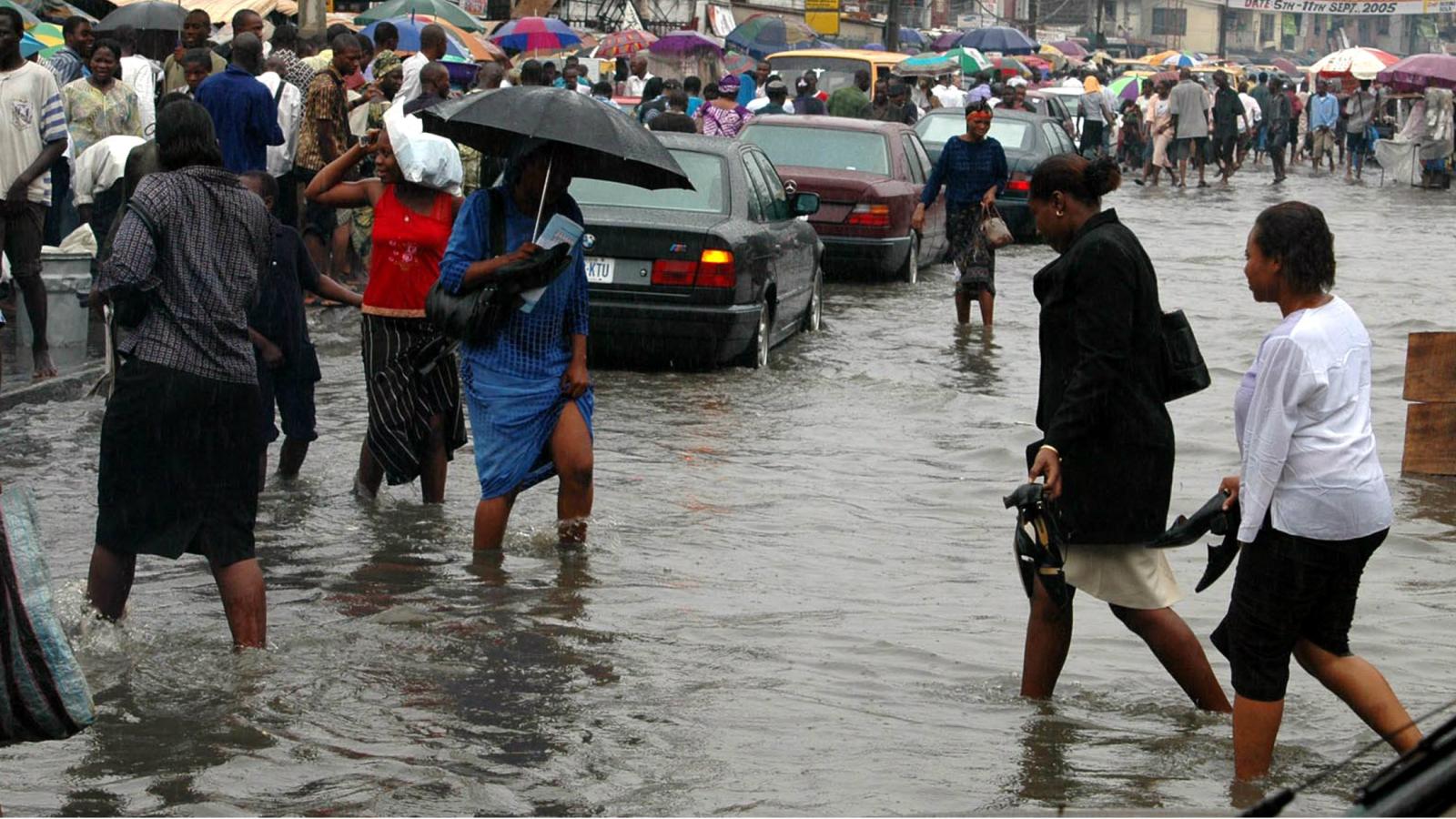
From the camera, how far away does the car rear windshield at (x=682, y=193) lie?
507 inches

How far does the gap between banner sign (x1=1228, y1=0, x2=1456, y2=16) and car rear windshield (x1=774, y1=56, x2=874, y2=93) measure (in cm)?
3577

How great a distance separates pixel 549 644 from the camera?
6789 mm

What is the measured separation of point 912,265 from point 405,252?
11.4 m

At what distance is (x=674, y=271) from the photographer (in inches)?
496

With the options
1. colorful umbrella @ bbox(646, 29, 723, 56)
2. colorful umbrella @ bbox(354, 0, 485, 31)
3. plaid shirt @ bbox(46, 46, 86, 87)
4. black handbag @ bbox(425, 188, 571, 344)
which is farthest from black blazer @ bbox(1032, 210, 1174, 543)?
colorful umbrella @ bbox(646, 29, 723, 56)

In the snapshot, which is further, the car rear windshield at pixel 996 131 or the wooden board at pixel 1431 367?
the car rear windshield at pixel 996 131

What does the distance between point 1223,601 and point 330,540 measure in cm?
354

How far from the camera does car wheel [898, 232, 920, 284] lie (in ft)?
62.6

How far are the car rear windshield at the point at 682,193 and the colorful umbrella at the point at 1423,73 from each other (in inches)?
1066

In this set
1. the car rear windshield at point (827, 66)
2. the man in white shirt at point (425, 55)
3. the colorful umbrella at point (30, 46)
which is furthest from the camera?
the car rear windshield at point (827, 66)

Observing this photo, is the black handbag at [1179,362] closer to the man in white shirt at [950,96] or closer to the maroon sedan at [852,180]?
the maroon sedan at [852,180]

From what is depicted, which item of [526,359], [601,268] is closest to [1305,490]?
[526,359]

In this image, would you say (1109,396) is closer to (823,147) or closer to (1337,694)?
(1337,694)

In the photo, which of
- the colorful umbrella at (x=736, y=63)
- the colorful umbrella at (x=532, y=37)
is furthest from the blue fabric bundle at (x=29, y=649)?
the colorful umbrella at (x=736, y=63)
